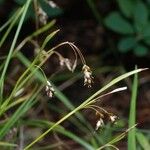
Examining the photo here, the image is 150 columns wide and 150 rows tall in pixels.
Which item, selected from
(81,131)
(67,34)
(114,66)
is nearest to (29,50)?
(67,34)

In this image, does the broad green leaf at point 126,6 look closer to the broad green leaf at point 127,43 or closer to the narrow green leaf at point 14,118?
the broad green leaf at point 127,43

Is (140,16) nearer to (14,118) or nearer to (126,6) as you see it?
(126,6)

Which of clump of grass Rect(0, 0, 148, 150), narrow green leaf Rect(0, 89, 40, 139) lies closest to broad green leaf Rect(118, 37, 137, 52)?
clump of grass Rect(0, 0, 148, 150)

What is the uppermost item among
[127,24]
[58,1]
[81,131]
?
[58,1]

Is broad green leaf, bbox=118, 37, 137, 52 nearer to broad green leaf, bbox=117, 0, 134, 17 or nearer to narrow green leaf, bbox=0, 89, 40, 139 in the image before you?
broad green leaf, bbox=117, 0, 134, 17

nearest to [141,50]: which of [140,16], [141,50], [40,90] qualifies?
[141,50]

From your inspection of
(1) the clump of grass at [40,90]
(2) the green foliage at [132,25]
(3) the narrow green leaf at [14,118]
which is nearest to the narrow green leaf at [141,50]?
(2) the green foliage at [132,25]

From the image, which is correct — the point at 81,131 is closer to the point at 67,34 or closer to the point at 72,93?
the point at 72,93
